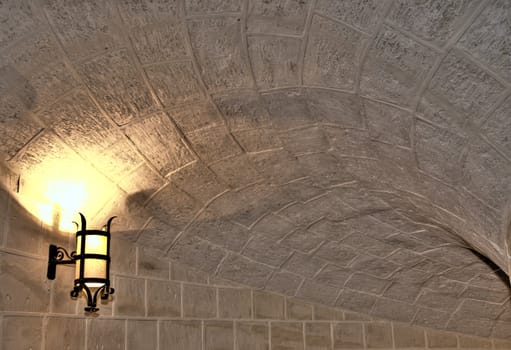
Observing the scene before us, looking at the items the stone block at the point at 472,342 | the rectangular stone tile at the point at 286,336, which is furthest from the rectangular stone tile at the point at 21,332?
the stone block at the point at 472,342

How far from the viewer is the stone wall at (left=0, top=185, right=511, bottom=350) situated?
2209mm

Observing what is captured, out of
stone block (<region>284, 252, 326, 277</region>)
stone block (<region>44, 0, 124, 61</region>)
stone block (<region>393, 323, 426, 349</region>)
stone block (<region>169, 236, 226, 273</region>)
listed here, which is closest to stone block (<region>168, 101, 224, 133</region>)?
stone block (<region>44, 0, 124, 61</region>)

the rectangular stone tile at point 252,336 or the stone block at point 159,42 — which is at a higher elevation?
the stone block at point 159,42

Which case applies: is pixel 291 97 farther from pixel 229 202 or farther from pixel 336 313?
pixel 336 313

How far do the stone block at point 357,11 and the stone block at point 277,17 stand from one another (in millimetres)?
60

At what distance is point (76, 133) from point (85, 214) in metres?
0.48

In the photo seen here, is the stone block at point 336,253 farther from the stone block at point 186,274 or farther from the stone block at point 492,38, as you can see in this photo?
the stone block at point 492,38

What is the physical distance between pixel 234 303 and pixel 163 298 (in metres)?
0.51

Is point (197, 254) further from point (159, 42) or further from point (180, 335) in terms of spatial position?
point (159, 42)

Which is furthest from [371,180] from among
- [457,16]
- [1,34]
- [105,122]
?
[1,34]

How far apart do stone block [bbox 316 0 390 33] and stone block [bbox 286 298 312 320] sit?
239cm

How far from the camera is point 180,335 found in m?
3.01

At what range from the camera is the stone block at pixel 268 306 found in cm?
348

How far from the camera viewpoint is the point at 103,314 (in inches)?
105
